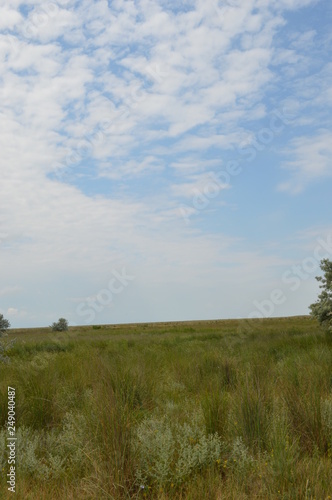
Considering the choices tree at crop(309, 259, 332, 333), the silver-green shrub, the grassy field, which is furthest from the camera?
tree at crop(309, 259, 332, 333)

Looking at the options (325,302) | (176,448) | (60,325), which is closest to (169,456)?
(176,448)

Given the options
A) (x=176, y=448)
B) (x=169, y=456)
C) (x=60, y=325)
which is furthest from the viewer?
(x=60, y=325)

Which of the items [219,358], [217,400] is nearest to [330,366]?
[219,358]

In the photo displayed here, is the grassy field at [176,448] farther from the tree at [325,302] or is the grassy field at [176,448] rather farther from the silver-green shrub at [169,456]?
the tree at [325,302]

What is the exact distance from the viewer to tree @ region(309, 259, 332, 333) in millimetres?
14781

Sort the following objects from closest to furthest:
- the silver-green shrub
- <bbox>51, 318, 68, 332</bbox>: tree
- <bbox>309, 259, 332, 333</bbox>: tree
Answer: the silver-green shrub < <bbox>309, 259, 332, 333</bbox>: tree < <bbox>51, 318, 68, 332</bbox>: tree

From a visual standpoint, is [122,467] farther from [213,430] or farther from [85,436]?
[213,430]

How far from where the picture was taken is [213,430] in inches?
201

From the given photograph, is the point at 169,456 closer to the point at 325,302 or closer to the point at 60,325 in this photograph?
the point at 325,302

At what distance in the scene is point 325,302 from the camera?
1480cm

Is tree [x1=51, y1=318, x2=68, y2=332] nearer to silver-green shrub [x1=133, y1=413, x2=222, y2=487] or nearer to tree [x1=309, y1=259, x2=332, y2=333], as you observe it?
tree [x1=309, y1=259, x2=332, y2=333]

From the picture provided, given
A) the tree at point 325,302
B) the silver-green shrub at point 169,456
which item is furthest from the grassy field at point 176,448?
the tree at point 325,302

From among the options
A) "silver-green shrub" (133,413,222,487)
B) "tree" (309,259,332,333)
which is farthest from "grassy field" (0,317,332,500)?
"tree" (309,259,332,333)

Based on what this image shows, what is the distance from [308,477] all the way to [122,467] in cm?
163
